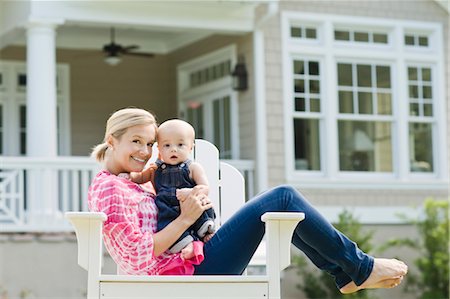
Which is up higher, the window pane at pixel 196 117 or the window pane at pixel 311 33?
the window pane at pixel 311 33

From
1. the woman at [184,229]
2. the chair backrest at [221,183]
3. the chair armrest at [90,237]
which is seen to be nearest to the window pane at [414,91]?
the chair backrest at [221,183]

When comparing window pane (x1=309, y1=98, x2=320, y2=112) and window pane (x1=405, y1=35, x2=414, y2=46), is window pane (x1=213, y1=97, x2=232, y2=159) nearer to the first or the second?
window pane (x1=309, y1=98, x2=320, y2=112)

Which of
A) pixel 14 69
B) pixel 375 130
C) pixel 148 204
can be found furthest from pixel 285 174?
pixel 148 204

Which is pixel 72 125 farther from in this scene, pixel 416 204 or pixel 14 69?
pixel 416 204

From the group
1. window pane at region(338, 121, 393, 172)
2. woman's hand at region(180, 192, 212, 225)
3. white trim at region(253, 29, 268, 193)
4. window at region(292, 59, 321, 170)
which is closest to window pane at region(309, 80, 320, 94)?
window at region(292, 59, 321, 170)

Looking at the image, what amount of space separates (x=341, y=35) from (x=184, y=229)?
756 centimetres

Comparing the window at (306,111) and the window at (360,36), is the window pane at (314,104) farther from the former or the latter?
the window at (360,36)

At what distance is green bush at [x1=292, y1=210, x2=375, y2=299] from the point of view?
10320 mm

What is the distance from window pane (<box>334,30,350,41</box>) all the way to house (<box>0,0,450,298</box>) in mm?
11

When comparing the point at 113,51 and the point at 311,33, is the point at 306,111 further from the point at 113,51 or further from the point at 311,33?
the point at 113,51

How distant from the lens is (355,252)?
398cm

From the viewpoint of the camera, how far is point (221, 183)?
492 centimetres

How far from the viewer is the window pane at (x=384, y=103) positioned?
1134 centimetres

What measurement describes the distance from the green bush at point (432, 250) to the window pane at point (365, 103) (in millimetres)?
1233
